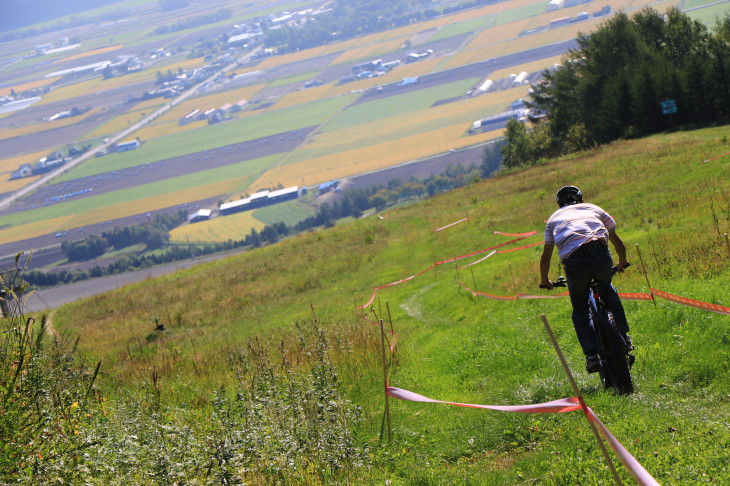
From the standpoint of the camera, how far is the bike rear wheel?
770cm

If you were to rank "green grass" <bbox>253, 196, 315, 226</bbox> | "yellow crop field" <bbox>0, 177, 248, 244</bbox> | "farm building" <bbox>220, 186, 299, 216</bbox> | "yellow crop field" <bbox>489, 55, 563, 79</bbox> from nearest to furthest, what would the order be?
"green grass" <bbox>253, 196, 315, 226</bbox>, "farm building" <bbox>220, 186, 299, 216</bbox>, "yellow crop field" <bbox>0, 177, 248, 244</bbox>, "yellow crop field" <bbox>489, 55, 563, 79</bbox>

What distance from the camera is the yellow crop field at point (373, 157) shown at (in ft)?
506

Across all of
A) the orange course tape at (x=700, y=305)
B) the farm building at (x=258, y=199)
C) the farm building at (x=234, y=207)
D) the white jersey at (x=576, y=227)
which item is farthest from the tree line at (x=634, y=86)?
the farm building at (x=234, y=207)

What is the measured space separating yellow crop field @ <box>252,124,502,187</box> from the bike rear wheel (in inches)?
5686

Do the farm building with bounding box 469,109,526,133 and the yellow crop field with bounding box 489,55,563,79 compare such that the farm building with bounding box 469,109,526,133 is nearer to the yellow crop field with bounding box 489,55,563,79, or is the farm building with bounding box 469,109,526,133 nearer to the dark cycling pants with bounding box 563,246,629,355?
the yellow crop field with bounding box 489,55,563,79

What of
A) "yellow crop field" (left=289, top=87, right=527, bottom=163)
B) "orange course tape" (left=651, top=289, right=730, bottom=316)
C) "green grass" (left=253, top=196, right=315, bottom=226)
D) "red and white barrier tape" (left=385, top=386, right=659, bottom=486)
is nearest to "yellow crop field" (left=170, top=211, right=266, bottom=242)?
"green grass" (left=253, top=196, right=315, bottom=226)

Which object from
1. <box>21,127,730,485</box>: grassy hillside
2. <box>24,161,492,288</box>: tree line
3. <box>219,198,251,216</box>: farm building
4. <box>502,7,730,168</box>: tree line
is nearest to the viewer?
<box>21,127,730,485</box>: grassy hillside

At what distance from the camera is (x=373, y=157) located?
536ft

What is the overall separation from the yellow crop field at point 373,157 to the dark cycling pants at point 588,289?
473 ft

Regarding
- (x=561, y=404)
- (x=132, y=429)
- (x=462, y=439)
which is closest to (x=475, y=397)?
(x=462, y=439)

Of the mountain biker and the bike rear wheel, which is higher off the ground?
the mountain biker

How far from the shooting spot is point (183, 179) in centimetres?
17925

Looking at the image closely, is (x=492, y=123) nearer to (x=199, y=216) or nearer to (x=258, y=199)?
(x=258, y=199)

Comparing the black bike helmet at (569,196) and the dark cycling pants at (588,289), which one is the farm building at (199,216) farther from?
the dark cycling pants at (588,289)
